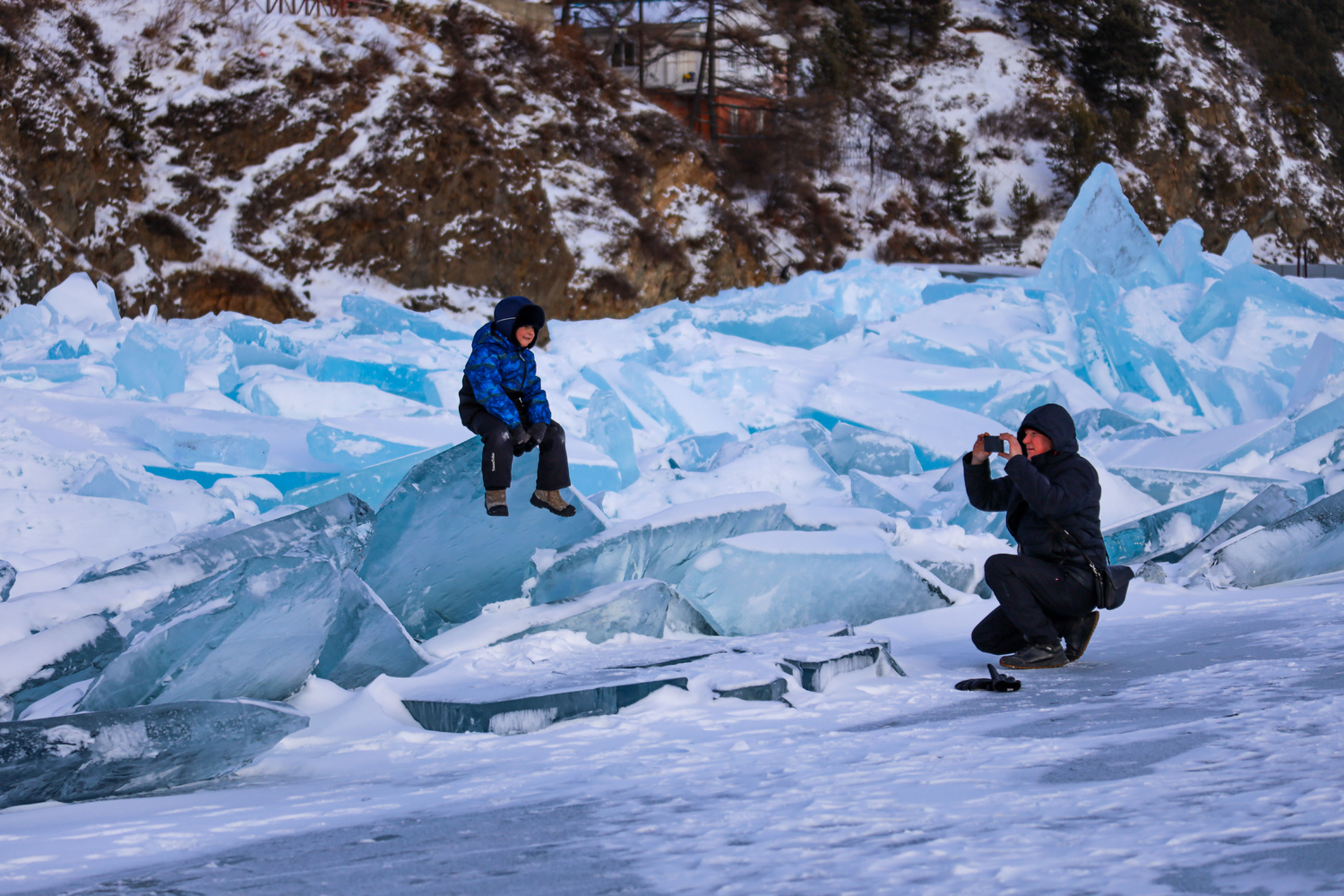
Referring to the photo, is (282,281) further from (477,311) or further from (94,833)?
(94,833)

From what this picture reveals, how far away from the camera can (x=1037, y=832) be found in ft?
5.60

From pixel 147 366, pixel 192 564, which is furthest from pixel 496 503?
pixel 147 366

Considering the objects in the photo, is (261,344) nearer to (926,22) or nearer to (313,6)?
(313,6)

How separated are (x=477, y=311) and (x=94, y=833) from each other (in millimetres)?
16709

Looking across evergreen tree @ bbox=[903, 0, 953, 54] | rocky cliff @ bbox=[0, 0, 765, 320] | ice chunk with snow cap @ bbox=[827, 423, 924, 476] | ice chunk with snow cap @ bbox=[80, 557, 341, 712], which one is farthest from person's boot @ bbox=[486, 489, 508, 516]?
evergreen tree @ bbox=[903, 0, 953, 54]

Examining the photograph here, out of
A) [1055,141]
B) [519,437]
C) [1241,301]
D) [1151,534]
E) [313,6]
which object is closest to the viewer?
[519,437]

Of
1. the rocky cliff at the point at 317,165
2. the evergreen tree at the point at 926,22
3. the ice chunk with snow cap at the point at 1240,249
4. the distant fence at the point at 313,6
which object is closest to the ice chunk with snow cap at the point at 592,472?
the ice chunk with snow cap at the point at 1240,249

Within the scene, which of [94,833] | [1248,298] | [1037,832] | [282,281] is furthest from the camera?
[282,281]

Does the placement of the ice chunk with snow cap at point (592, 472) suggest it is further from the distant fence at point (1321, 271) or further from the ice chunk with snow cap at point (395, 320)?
the distant fence at point (1321, 271)

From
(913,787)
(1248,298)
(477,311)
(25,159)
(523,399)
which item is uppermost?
(25,159)

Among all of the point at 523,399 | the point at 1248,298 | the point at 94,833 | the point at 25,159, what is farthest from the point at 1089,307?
the point at 25,159

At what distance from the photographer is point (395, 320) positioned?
11.6 metres

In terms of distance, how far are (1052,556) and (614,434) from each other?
3.88 metres

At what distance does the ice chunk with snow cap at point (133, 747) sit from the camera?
2250 mm
